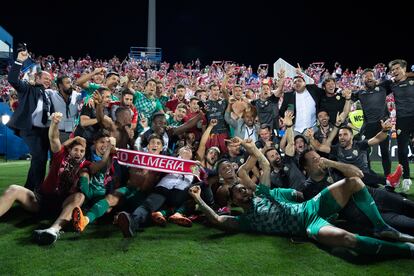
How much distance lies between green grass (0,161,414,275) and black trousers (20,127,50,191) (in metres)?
1.03

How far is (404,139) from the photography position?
679cm

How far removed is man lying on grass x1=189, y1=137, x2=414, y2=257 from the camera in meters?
3.46

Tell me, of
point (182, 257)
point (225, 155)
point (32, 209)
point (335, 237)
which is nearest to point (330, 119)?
point (225, 155)

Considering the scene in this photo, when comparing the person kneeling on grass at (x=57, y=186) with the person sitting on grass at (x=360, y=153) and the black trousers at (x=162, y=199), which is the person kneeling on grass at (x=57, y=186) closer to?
the black trousers at (x=162, y=199)

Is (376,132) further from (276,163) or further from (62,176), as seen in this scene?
(62,176)

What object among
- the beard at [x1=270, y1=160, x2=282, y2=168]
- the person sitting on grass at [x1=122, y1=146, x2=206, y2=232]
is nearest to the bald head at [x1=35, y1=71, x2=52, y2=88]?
the person sitting on grass at [x1=122, y1=146, x2=206, y2=232]

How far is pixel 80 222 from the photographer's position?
398 centimetres

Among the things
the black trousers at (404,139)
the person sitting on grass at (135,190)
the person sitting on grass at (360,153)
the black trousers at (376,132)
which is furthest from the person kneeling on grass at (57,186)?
the black trousers at (404,139)

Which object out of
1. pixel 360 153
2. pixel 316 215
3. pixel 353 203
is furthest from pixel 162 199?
pixel 360 153

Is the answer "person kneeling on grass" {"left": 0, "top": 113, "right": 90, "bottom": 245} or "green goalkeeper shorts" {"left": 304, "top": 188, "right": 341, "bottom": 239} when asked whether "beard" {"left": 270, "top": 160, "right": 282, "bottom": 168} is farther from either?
"person kneeling on grass" {"left": 0, "top": 113, "right": 90, "bottom": 245}

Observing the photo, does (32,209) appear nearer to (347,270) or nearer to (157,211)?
(157,211)

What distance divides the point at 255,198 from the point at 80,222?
5.97ft

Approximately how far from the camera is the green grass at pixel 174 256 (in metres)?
3.31

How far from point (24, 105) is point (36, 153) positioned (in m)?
0.70
